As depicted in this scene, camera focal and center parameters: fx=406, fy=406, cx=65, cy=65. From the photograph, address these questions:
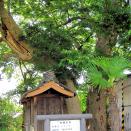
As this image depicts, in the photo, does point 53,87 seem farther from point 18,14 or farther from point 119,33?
point 18,14

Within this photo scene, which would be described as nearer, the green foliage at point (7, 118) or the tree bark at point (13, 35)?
the tree bark at point (13, 35)

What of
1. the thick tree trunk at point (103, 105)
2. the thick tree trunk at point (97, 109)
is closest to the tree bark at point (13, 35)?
the thick tree trunk at point (103, 105)

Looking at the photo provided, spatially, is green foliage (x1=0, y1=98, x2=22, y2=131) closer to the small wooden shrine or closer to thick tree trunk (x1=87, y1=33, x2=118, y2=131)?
thick tree trunk (x1=87, y1=33, x2=118, y2=131)

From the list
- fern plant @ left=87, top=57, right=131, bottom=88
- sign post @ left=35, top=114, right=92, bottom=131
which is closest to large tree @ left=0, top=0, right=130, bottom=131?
fern plant @ left=87, top=57, right=131, bottom=88

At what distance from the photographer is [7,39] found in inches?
409

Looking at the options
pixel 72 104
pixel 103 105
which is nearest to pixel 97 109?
pixel 103 105

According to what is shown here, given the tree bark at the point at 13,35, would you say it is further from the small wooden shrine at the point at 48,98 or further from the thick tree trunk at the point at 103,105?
the small wooden shrine at the point at 48,98

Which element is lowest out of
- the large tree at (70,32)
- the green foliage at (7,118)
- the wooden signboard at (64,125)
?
the wooden signboard at (64,125)

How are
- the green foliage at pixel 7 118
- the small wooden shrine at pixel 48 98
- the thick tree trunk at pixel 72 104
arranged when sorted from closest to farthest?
the small wooden shrine at pixel 48 98, the thick tree trunk at pixel 72 104, the green foliage at pixel 7 118

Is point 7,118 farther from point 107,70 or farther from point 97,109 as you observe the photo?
point 107,70

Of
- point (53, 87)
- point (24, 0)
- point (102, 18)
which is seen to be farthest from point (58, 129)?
point (24, 0)

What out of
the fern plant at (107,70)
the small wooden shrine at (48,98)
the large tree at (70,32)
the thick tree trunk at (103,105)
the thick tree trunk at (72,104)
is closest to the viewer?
the fern plant at (107,70)

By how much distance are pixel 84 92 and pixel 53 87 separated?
672 cm

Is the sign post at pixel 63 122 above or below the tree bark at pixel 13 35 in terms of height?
below
